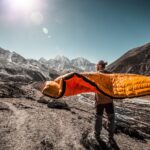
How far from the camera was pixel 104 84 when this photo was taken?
683 cm

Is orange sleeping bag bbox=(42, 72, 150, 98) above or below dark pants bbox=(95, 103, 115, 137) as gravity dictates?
above

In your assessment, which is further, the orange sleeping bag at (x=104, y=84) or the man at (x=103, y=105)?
the man at (x=103, y=105)

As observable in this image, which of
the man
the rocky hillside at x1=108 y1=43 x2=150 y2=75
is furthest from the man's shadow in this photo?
the rocky hillside at x1=108 y1=43 x2=150 y2=75

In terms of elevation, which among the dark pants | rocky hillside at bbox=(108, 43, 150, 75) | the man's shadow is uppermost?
rocky hillside at bbox=(108, 43, 150, 75)

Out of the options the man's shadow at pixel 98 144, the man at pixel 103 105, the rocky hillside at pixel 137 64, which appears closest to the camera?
the man at pixel 103 105

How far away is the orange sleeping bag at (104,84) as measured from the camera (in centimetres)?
624

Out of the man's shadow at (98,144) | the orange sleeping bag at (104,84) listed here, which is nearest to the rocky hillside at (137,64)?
the man's shadow at (98,144)

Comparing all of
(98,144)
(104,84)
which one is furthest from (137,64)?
(104,84)

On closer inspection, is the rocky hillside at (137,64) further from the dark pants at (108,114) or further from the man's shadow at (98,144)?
the dark pants at (108,114)

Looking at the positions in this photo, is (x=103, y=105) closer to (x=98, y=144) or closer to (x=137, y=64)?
(x=98, y=144)

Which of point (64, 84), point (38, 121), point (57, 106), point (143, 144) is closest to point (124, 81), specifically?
point (64, 84)

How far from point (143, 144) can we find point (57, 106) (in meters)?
8.62

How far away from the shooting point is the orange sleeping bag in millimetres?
6243

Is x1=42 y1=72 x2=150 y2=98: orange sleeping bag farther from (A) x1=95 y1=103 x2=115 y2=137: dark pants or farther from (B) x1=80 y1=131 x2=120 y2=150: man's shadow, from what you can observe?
(B) x1=80 y1=131 x2=120 y2=150: man's shadow
